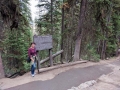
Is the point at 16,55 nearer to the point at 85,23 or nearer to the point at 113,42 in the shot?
the point at 85,23

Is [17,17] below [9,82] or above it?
above

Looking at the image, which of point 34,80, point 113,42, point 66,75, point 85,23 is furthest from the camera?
point 113,42

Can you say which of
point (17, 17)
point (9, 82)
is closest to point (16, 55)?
point (17, 17)

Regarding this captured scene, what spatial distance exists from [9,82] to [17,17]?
3.61 metres

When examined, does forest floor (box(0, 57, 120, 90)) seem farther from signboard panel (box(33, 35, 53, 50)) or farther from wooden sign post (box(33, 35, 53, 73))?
Answer: signboard panel (box(33, 35, 53, 50))

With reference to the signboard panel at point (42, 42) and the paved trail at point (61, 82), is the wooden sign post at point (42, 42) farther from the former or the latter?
the paved trail at point (61, 82)

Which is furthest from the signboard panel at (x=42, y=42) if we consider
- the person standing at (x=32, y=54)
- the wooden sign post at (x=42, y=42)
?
the person standing at (x=32, y=54)

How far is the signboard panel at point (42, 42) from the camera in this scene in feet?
23.5

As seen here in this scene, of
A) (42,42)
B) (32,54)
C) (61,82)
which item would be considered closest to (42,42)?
(42,42)

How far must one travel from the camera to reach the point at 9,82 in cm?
585

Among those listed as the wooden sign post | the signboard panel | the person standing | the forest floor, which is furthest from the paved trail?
the signboard panel

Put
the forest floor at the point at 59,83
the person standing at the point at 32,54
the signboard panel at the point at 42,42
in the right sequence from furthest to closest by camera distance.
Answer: the signboard panel at the point at 42,42 → the person standing at the point at 32,54 → the forest floor at the point at 59,83

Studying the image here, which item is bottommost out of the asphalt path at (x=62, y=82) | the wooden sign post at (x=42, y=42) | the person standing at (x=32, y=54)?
the asphalt path at (x=62, y=82)

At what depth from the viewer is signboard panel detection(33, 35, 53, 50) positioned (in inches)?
282
